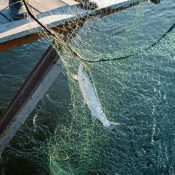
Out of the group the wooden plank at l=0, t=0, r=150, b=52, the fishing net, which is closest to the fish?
the fishing net

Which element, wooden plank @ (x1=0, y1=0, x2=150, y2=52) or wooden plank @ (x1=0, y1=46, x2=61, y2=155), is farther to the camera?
wooden plank @ (x1=0, y1=46, x2=61, y2=155)

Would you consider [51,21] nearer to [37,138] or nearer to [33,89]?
[33,89]

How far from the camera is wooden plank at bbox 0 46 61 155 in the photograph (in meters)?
5.07

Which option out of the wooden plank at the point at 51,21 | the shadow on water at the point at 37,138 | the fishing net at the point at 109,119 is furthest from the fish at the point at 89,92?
the shadow on water at the point at 37,138

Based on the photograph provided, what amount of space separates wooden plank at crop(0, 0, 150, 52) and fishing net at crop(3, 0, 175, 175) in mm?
177

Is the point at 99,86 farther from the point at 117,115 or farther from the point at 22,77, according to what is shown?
the point at 22,77

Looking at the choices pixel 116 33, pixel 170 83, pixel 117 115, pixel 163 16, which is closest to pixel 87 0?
pixel 117 115

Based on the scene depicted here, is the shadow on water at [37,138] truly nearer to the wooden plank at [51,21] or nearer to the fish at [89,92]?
the fish at [89,92]

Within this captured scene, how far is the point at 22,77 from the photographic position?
329 inches

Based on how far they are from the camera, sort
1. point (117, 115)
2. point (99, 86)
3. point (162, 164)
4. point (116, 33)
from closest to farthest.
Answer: point (162, 164), point (117, 115), point (99, 86), point (116, 33)

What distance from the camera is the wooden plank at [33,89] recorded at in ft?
16.6

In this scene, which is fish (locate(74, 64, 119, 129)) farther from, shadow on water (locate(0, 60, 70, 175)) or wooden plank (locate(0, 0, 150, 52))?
shadow on water (locate(0, 60, 70, 175))

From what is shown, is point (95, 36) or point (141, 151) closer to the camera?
point (141, 151)

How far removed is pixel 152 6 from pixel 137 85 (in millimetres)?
3636
